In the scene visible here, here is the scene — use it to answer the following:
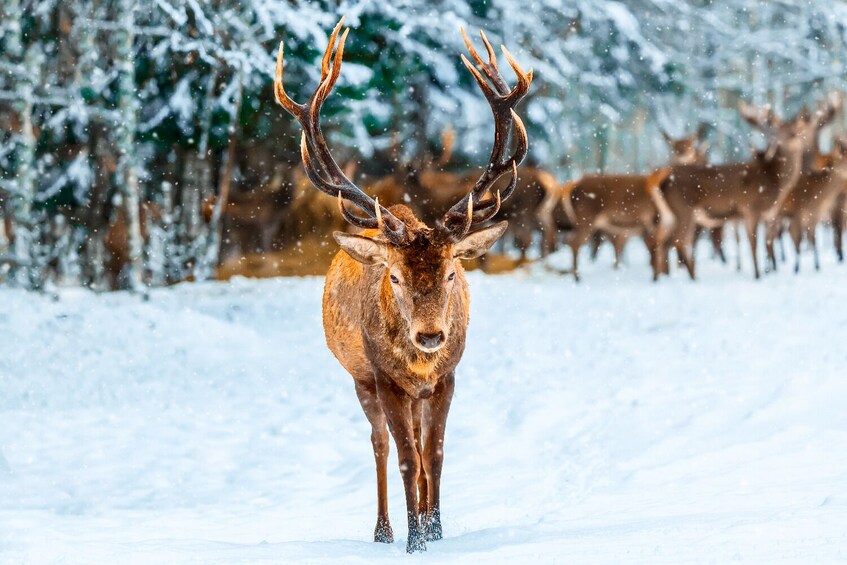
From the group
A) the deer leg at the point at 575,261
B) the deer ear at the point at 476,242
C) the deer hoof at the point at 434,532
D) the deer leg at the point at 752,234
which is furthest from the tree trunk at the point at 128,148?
the deer ear at the point at 476,242

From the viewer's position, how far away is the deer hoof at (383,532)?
664cm

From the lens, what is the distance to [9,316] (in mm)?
13742

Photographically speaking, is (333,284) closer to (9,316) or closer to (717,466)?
(717,466)

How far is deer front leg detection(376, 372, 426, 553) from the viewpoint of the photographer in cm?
629

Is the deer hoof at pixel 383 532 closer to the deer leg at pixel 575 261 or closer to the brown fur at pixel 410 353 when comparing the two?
the brown fur at pixel 410 353

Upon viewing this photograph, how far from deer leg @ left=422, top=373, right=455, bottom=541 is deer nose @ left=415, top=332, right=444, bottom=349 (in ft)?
2.41

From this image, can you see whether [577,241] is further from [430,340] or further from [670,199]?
[430,340]

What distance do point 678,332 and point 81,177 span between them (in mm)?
8765

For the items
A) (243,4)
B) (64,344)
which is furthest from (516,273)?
(64,344)

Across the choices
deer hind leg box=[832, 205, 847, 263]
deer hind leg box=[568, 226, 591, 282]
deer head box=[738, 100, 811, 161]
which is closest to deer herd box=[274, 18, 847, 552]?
deer hind leg box=[568, 226, 591, 282]

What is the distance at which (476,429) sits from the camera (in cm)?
1033

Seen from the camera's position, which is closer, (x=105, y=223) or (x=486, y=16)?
(x=105, y=223)

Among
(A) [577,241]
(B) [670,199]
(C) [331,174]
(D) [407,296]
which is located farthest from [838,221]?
(D) [407,296]

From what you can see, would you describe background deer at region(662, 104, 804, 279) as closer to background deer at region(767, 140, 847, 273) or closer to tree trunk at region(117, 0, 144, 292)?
background deer at region(767, 140, 847, 273)
